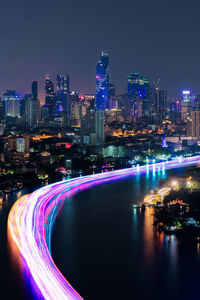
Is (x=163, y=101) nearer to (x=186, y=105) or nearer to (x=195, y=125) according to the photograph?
(x=186, y=105)

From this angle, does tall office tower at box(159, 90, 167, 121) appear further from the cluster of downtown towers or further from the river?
the river

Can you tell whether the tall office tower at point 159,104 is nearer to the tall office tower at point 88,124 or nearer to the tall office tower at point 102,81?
the tall office tower at point 102,81

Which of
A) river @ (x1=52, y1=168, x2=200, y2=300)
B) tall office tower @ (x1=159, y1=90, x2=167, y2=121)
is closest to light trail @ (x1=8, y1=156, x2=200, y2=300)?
river @ (x1=52, y1=168, x2=200, y2=300)

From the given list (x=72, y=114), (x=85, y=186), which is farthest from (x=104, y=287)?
(x=72, y=114)

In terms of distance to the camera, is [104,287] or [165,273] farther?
[165,273]

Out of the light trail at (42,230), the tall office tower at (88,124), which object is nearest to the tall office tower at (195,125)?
the tall office tower at (88,124)

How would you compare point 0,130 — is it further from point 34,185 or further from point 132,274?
point 132,274

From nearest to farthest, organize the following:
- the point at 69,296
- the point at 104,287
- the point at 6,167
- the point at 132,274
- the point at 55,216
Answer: the point at 69,296
the point at 104,287
the point at 132,274
the point at 55,216
the point at 6,167
